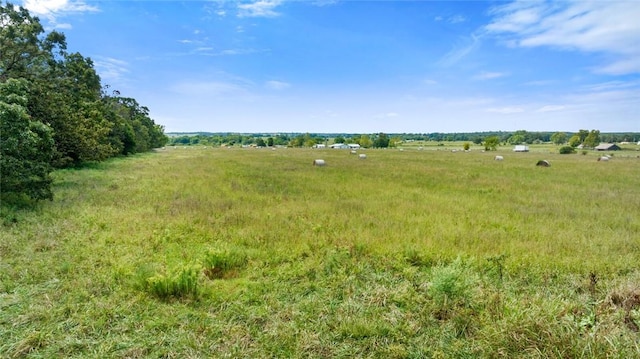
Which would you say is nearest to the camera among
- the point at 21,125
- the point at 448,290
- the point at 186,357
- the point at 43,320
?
the point at 186,357

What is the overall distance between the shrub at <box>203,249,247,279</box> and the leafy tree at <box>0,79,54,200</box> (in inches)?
316

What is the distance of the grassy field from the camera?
3607 mm

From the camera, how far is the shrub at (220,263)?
5.67 meters

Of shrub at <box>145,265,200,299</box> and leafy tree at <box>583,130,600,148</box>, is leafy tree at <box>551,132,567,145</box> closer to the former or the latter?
leafy tree at <box>583,130,600,148</box>

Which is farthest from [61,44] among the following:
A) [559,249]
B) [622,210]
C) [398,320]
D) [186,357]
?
[622,210]

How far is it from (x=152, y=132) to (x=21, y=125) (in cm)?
6508

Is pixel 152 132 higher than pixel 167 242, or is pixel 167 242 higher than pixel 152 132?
pixel 152 132

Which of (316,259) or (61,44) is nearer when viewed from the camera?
(316,259)

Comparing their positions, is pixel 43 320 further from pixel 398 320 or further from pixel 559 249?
pixel 559 249

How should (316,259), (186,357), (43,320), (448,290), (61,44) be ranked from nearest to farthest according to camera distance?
(186,357) → (43,320) → (448,290) → (316,259) → (61,44)

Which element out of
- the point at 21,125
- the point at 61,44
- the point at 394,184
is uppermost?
the point at 61,44

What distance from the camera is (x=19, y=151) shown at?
9.37 m

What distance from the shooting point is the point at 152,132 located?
219 feet

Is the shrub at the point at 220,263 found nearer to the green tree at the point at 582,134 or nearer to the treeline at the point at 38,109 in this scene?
the treeline at the point at 38,109
